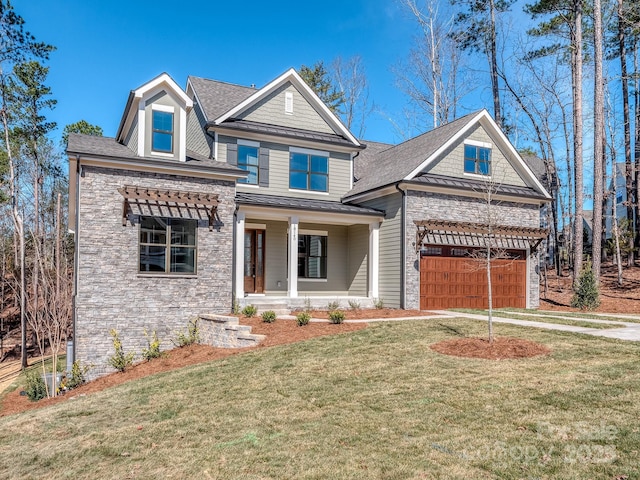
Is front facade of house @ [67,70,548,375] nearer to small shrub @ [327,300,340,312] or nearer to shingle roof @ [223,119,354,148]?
shingle roof @ [223,119,354,148]

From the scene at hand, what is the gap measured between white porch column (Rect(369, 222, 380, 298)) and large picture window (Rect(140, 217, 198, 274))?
20.5 feet

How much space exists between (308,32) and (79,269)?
22557 millimetres

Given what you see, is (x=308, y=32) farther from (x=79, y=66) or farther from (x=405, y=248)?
(x=405, y=248)

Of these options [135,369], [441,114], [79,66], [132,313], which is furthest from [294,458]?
[441,114]

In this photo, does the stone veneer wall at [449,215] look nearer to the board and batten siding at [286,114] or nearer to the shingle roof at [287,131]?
the shingle roof at [287,131]

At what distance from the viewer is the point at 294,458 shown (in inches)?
196

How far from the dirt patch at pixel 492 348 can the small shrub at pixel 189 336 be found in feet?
21.7

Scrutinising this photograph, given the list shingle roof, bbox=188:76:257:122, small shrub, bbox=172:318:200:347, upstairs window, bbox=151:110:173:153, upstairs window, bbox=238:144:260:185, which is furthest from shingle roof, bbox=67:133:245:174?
small shrub, bbox=172:318:200:347

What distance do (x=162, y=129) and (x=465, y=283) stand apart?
11.1 meters

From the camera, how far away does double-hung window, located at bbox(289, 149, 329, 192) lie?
59.6ft

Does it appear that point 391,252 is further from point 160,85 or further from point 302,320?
point 160,85

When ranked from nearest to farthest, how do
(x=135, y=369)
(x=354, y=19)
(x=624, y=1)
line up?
(x=135, y=369) < (x=624, y=1) < (x=354, y=19)

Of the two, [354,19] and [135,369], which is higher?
[354,19]

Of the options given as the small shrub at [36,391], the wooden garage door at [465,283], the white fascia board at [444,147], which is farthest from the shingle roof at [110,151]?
the wooden garage door at [465,283]
